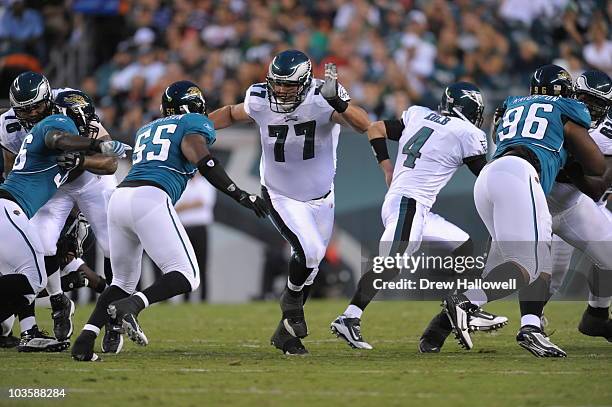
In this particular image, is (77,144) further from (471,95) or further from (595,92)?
(595,92)

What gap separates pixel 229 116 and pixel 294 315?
158 cm

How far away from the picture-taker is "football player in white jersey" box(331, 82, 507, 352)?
7.98m

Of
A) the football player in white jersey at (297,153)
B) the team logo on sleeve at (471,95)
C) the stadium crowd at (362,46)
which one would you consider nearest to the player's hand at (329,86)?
the football player in white jersey at (297,153)

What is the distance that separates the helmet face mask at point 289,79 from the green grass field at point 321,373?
1771 mm

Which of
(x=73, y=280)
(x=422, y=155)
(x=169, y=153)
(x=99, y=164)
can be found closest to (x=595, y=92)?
(x=422, y=155)

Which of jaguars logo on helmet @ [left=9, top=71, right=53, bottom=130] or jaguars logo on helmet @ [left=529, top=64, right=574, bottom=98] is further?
jaguars logo on helmet @ [left=9, top=71, right=53, bottom=130]

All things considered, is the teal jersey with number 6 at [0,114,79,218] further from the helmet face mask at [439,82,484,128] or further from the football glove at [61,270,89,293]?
the helmet face mask at [439,82,484,128]

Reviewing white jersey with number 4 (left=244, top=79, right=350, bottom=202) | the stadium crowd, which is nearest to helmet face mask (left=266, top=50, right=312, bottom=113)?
white jersey with number 4 (left=244, top=79, right=350, bottom=202)

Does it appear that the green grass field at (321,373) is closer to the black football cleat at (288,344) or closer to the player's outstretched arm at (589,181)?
the black football cleat at (288,344)

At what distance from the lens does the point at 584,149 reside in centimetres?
746

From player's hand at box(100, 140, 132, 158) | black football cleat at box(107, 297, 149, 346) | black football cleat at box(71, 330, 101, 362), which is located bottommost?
black football cleat at box(71, 330, 101, 362)

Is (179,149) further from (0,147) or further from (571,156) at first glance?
(571,156)

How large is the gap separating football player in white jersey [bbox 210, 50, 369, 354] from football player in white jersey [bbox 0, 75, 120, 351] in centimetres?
95

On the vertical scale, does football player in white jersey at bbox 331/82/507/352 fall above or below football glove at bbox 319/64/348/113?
below
